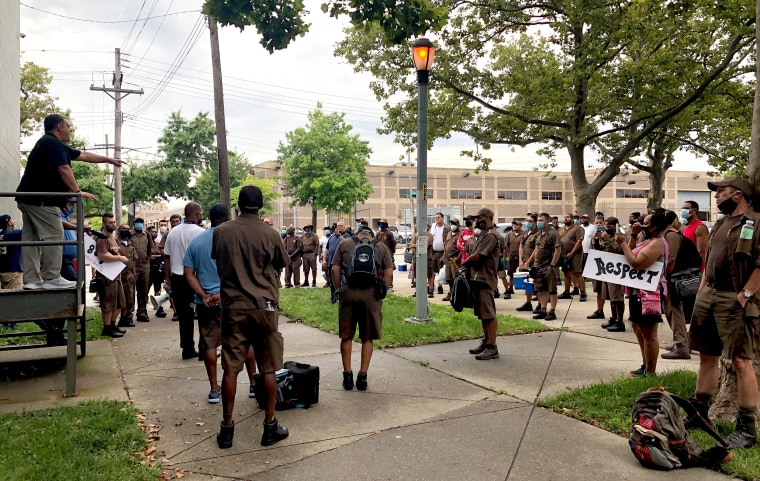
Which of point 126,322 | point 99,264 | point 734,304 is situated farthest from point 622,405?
point 126,322

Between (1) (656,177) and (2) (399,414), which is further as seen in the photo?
(1) (656,177)

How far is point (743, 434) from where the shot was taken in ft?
13.7

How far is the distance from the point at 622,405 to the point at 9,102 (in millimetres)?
12797

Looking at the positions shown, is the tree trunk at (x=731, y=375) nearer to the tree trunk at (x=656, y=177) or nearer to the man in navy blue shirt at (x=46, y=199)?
the man in navy blue shirt at (x=46, y=199)

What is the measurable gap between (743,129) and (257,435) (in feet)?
72.4

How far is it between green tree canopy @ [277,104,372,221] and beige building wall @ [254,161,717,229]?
23.6m

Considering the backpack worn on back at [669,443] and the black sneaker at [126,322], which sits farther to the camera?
the black sneaker at [126,322]

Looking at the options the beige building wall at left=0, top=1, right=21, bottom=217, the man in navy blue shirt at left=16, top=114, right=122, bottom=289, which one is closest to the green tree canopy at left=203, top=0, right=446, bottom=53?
the man in navy blue shirt at left=16, top=114, right=122, bottom=289

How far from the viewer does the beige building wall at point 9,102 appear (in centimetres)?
1044

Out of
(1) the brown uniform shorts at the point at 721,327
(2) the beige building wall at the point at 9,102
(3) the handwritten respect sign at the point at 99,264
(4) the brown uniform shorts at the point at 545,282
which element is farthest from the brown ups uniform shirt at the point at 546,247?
(2) the beige building wall at the point at 9,102

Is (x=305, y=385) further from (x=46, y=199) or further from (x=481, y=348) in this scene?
(x=46, y=199)

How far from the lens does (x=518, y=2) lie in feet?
57.6

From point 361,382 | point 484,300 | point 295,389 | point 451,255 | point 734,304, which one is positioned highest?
point 734,304

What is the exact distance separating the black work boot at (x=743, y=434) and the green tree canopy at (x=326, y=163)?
1860 inches
